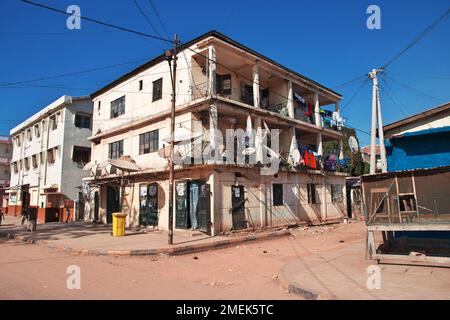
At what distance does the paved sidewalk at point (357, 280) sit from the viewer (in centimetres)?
592

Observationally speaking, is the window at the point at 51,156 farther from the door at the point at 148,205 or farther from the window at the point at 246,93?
the window at the point at 246,93

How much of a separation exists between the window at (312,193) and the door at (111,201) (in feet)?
43.7

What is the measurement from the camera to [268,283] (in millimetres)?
7652

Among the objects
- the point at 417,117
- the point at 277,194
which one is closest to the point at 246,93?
the point at 277,194

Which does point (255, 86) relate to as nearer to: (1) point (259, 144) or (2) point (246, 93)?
(2) point (246, 93)

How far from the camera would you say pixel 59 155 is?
101 feet

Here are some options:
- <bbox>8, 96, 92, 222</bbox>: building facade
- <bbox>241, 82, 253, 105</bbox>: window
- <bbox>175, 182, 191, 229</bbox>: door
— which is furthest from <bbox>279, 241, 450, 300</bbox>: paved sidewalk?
<bbox>8, 96, 92, 222</bbox>: building facade

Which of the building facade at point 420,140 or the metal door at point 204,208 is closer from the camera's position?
the building facade at point 420,140

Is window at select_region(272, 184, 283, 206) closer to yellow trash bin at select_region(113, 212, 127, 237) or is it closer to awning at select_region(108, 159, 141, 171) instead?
awning at select_region(108, 159, 141, 171)

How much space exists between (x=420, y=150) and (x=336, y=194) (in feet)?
48.0

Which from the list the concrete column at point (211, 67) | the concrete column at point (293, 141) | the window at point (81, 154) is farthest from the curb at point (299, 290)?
the window at point (81, 154)

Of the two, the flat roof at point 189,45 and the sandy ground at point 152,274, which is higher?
the flat roof at point 189,45
